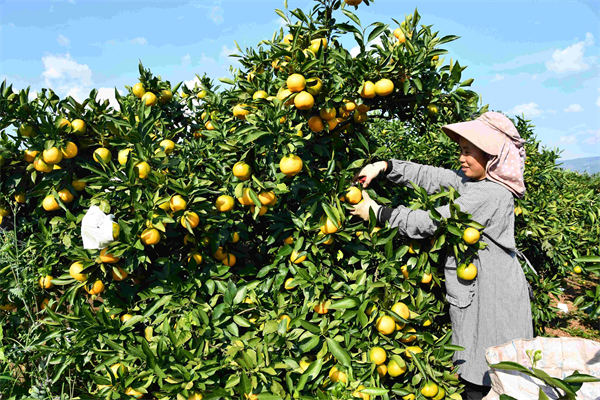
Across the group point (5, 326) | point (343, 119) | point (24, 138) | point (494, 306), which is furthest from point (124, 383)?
point (494, 306)

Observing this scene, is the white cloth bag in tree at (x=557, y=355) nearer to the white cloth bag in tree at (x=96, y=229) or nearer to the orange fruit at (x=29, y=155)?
the white cloth bag in tree at (x=96, y=229)

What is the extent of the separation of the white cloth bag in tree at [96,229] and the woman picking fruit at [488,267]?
1213 mm

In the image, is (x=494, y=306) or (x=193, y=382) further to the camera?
(x=494, y=306)

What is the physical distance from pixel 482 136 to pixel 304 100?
98cm

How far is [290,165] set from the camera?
162 centimetres

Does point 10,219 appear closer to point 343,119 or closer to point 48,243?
point 48,243

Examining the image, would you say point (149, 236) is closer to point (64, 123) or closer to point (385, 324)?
point (64, 123)

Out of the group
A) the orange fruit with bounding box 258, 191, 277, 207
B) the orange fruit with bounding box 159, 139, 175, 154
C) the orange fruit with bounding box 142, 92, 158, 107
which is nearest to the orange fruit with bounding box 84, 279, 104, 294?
the orange fruit with bounding box 159, 139, 175, 154

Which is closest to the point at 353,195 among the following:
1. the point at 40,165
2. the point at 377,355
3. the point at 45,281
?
the point at 377,355

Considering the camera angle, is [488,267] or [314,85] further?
[488,267]

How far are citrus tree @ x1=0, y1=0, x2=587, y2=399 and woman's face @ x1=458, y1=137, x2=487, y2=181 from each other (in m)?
0.22

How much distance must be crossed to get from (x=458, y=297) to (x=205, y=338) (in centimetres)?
129

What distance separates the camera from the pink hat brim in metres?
1.87

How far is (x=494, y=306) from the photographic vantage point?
1908mm
